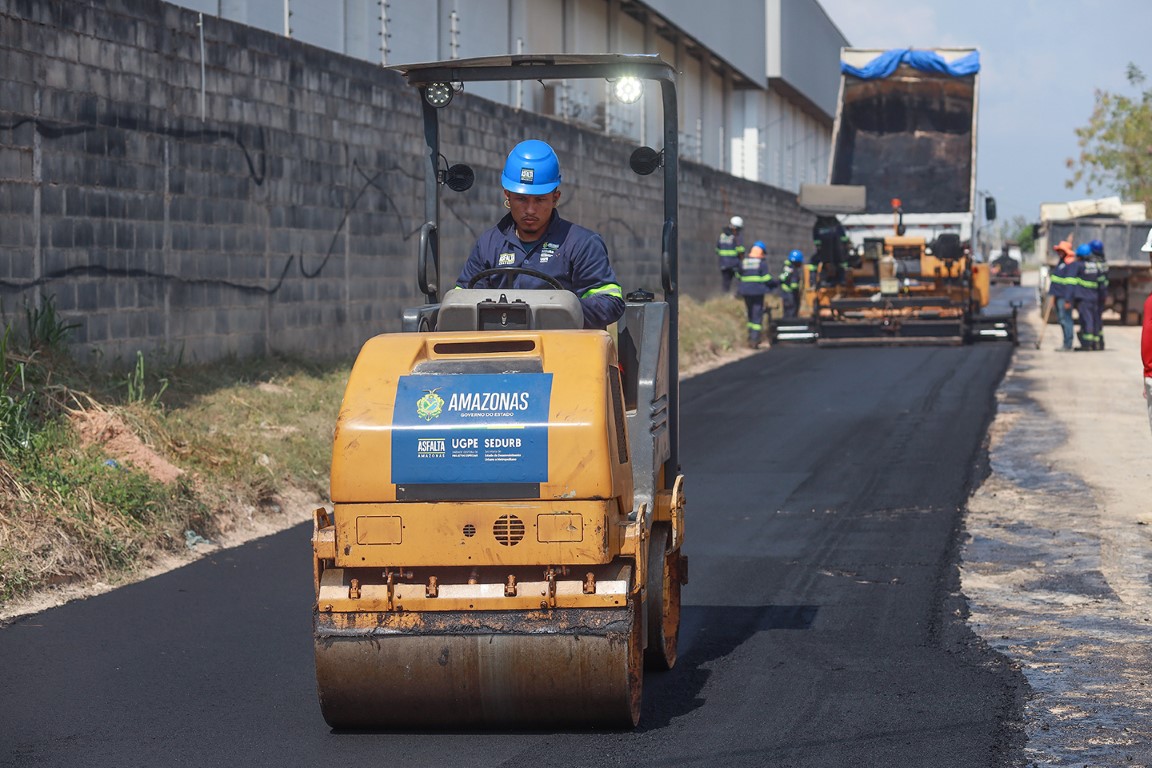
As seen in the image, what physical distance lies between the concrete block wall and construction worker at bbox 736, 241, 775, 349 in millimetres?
Result: 7033

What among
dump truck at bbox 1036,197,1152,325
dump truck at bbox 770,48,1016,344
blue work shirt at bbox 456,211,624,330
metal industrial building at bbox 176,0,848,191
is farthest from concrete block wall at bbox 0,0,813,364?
dump truck at bbox 1036,197,1152,325

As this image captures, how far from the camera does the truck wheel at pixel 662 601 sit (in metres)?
6.13

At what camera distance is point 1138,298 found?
32.3 metres

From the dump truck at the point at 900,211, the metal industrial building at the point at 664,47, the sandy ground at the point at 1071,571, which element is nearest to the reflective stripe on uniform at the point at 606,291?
the sandy ground at the point at 1071,571

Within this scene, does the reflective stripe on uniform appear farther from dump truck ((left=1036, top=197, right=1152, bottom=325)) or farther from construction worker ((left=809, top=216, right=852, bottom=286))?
dump truck ((left=1036, top=197, right=1152, bottom=325))

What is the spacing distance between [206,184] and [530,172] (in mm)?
7581

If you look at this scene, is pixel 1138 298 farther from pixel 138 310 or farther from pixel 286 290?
pixel 138 310

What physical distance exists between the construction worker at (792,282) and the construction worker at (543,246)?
76.1ft

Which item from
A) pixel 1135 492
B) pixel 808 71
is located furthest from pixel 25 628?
pixel 808 71

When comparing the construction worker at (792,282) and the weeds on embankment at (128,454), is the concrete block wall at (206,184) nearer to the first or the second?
the weeds on embankment at (128,454)

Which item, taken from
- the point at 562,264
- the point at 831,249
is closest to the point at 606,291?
the point at 562,264

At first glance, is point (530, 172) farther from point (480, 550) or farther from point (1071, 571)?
point (1071, 571)

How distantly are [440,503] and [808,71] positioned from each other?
51267mm

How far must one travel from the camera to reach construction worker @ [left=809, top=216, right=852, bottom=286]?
82.7 feet
